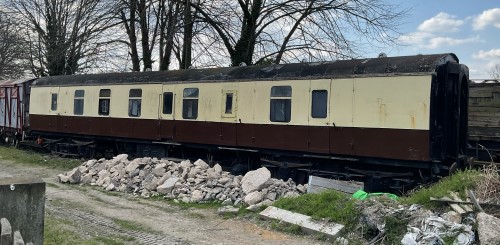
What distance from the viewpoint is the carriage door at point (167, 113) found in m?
15.8

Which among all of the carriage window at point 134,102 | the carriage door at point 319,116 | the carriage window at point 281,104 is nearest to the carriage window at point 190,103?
the carriage window at point 134,102

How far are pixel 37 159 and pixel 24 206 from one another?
16.4 m

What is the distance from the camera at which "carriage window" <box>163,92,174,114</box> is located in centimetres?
1580

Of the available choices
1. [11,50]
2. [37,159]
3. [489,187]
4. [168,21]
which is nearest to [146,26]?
[168,21]

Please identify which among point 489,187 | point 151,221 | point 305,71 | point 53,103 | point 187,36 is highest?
point 187,36

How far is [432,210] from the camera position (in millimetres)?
7762

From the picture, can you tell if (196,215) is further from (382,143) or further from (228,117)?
(228,117)

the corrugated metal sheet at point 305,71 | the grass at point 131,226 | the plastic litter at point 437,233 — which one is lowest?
the grass at point 131,226

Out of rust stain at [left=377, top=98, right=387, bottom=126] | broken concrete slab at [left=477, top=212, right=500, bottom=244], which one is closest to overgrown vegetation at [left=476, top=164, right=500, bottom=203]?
broken concrete slab at [left=477, top=212, right=500, bottom=244]

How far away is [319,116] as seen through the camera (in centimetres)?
1233

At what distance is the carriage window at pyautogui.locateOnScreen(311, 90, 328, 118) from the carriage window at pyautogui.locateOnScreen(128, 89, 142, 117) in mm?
6959

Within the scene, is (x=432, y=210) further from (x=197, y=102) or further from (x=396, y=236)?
(x=197, y=102)

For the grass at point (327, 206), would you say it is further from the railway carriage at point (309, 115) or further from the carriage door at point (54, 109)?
the carriage door at point (54, 109)

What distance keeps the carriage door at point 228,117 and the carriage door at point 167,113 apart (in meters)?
2.13
